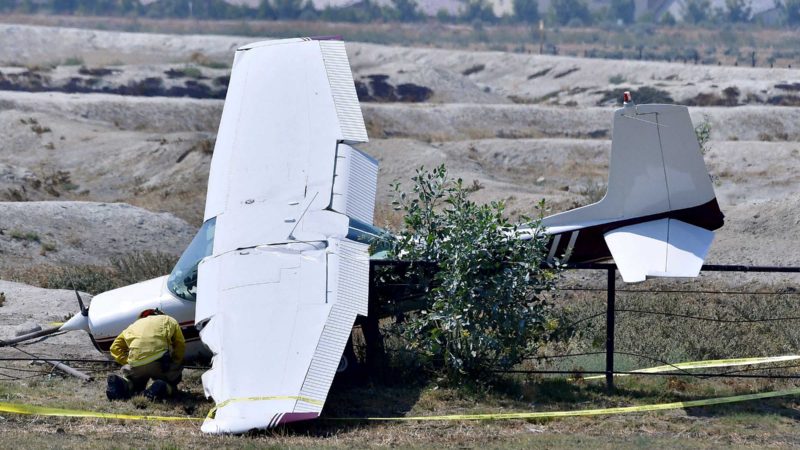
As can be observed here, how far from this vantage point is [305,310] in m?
10.7

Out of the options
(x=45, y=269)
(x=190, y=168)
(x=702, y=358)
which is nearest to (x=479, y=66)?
(x=190, y=168)

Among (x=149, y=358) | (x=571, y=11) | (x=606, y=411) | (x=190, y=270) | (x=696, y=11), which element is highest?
(x=190, y=270)

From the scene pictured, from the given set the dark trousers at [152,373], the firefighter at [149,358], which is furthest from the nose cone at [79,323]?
the dark trousers at [152,373]

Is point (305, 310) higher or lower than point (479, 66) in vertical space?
higher

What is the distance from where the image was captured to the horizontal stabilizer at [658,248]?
1132 cm

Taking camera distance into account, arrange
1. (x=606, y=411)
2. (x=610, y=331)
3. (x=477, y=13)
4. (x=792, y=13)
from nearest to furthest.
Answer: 1. (x=606, y=411)
2. (x=610, y=331)
3. (x=792, y=13)
4. (x=477, y=13)

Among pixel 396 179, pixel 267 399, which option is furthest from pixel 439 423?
pixel 396 179

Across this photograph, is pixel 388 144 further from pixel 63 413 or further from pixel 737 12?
pixel 737 12

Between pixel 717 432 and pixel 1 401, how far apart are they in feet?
23.9

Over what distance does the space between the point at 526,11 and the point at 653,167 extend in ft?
478

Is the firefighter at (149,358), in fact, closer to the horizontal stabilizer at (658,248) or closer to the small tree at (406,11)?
the horizontal stabilizer at (658,248)

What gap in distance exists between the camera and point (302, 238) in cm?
1207

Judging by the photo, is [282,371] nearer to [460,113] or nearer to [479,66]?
[460,113]

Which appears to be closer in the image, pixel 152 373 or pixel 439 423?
pixel 439 423
